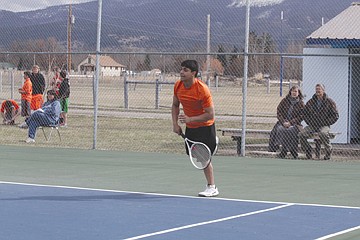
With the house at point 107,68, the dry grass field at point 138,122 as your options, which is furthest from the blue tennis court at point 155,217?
the house at point 107,68

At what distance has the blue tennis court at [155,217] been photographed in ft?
31.0

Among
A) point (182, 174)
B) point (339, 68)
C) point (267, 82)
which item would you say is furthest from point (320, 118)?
point (267, 82)

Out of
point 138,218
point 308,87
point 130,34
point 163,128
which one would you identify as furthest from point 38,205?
point 163,128

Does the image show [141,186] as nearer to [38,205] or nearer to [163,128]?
[38,205]

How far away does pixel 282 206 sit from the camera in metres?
11.5

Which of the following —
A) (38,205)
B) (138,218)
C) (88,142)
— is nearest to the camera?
(138,218)

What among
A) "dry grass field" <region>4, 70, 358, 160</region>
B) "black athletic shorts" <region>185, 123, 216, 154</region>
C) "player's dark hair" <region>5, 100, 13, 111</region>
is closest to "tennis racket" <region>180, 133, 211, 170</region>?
"black athletic shorts" <region>185, 123, 216, 154</region>

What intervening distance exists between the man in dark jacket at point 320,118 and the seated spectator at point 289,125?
14cm

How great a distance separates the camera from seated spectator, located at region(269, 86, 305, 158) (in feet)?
59.8

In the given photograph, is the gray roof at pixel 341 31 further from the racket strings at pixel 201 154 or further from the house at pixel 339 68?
the racket strings at pixel 201 154

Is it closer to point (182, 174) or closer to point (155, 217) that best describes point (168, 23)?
point (182, 174)

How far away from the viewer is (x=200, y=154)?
12.2 m

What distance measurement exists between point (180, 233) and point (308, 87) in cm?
1151

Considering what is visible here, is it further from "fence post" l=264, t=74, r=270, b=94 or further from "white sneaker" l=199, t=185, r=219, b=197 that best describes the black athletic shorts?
"fence post" l=264, t=74, r=270, b=94
